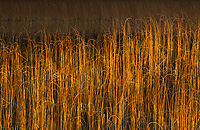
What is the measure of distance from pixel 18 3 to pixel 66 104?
355 inches

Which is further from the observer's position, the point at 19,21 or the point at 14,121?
the point at 19,21

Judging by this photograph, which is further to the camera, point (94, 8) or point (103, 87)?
point (94, 8)

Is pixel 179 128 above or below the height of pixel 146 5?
below

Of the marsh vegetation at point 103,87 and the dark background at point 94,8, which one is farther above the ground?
the dark background at point 94,8

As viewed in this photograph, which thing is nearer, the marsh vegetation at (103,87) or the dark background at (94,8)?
the marsh vegetation at (103,87)

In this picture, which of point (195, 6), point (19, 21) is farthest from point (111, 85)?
point (195, 6)

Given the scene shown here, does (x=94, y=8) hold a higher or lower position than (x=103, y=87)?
higher

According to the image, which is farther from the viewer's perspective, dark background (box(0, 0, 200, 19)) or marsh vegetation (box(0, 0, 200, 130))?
dark background (box(0, 0, 200, 19))

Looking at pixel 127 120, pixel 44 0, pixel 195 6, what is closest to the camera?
pixel 127 120

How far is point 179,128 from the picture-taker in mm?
3354

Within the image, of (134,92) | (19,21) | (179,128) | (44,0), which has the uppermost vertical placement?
(44,0)

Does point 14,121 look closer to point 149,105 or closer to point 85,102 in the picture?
point 85,102

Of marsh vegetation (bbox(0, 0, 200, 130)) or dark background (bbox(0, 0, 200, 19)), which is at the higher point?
dark background (bbox(0, 0, 200, 19))

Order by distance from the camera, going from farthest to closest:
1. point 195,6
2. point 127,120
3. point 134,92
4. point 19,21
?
point 195,6 → point 19,21 → point 134,92 → point 127,120
